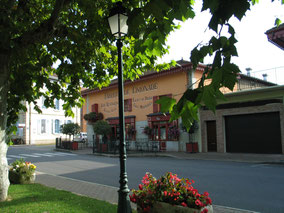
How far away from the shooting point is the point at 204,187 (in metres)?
7.91

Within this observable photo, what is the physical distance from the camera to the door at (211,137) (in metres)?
20.2

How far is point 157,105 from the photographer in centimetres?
2323

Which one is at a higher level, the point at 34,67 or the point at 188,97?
the point at 34,67

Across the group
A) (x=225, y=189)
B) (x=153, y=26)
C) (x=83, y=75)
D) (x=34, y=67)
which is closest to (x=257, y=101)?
(x=225, y=189)

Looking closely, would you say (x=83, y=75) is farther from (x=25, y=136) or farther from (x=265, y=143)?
(x=25, y=136)

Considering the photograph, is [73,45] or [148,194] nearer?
[148,194]

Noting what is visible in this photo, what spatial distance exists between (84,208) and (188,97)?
426cm

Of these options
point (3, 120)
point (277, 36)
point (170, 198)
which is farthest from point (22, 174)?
point (277, 36)

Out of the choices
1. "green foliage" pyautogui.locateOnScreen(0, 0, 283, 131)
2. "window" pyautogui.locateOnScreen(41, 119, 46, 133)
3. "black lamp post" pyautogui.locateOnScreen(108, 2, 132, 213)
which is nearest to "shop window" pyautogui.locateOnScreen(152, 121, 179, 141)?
"green foliage" pyautogui.locateOnScreen(0, 0, 283, 131)

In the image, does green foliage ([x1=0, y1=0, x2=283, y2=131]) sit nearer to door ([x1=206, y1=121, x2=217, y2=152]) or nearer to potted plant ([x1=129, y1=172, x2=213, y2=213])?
potted plant ([x1=129, y1=172, x2=213, y2=213])

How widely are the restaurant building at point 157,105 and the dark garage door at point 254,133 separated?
7.88 feet

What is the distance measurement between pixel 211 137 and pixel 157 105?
5.60 metres

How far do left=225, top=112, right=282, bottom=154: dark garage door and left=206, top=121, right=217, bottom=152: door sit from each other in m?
1.02

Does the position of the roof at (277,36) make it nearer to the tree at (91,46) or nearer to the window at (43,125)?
the tree at (91,46)
